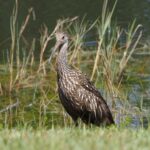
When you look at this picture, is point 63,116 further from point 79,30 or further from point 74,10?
point 74,10

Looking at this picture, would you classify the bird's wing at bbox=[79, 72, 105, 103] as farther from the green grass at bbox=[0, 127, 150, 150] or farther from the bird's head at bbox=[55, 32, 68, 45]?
the green grass at bbox=[0, 127, 150, 150]

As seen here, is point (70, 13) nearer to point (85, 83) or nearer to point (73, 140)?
point (85, 83)

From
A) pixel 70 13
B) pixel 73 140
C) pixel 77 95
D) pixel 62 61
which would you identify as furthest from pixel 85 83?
pixel 70 13

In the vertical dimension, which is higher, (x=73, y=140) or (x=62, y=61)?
(x=62, y=61)

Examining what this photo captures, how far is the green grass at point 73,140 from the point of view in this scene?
5.30m

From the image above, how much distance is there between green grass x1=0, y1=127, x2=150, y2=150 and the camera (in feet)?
17.4

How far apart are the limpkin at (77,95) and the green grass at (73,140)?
94.5 inches

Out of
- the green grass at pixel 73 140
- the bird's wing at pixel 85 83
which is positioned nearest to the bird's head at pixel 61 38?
the bird's wing at pixel 85 83

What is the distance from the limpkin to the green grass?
2.40m

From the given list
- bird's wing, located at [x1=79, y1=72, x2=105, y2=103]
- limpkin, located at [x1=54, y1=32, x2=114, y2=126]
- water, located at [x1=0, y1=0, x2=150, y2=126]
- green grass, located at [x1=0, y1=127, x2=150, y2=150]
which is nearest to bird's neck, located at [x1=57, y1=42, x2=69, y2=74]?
limpkin, located at [x1=54, y1=32, x2=114, y2=126]

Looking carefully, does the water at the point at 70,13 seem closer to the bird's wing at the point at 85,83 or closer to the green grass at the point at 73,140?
the bird's wing at the point at 85,83

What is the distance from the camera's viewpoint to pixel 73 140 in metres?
5.58

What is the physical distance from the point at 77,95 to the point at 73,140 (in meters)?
3.31

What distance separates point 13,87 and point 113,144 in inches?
263
